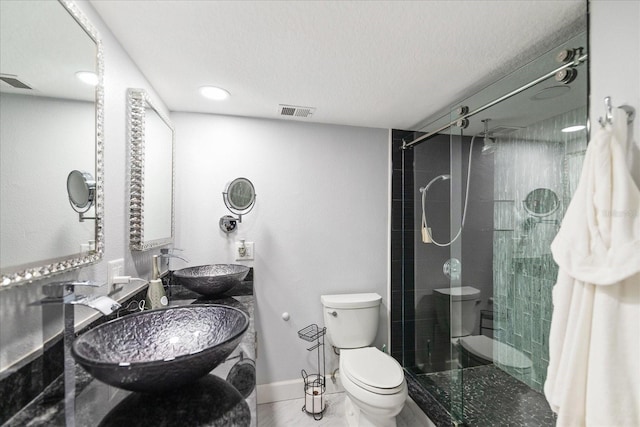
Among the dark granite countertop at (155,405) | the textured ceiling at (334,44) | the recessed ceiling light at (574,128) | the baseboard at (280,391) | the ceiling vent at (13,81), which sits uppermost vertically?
the textured ceiling at (334,44)

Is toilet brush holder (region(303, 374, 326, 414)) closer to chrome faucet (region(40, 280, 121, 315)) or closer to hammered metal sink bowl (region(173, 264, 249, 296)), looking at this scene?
hammered metal sink bowl (region(173, 264, 249, 296))

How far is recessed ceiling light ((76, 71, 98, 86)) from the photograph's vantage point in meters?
0.89

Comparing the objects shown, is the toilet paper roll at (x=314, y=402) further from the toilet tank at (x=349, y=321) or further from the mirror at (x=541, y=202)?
the mirror at (x=541, y=202)

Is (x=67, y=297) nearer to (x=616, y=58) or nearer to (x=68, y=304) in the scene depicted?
(x=68, y=304)

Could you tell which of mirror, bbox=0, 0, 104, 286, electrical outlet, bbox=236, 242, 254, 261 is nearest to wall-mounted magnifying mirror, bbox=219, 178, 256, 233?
electrical outlet, bbox=236, 242, 254, 261

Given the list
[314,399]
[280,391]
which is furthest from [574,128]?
[280,391]

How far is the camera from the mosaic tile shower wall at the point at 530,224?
1.20m

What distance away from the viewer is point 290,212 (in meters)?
2.16

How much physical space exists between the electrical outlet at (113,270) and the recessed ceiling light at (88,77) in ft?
2.26

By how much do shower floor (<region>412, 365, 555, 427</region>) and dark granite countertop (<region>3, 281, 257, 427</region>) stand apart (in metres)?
1.49

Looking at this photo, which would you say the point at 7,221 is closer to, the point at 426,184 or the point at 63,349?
the point at 63,349

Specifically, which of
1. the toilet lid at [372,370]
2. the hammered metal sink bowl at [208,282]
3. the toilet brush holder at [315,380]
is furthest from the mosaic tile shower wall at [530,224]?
the hammered metal sink bowl at [208,282]

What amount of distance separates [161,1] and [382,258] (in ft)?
6.99

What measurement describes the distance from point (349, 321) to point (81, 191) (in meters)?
1.80
